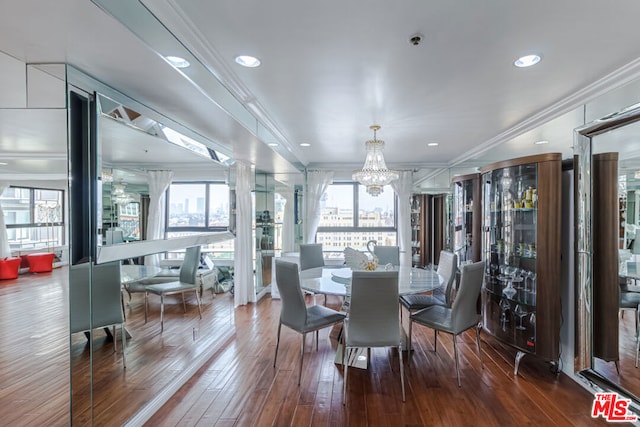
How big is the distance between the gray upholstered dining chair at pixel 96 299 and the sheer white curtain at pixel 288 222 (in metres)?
3.88

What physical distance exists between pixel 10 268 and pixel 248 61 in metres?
1.82

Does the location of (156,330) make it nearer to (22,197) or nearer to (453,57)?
(22,197)

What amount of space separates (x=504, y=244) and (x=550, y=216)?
2.15 ft

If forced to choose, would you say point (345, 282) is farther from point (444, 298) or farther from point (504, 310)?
point (504, 310)

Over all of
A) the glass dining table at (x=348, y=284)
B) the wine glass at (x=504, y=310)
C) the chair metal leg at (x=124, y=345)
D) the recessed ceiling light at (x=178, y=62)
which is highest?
the recessed ceiling light at (x=178, y=62)

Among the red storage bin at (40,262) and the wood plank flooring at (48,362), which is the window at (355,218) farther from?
the red storage bin at (40,262)

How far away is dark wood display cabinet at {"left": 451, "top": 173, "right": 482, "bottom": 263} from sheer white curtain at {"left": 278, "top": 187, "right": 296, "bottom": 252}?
9.26 feet

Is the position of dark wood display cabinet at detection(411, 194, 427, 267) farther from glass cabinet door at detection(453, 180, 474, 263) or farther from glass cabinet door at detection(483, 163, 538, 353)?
glass cabinet door at detection(483, 163, 538, 353)

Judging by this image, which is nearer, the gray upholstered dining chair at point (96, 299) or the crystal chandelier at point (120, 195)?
the gray upholstered dining chair at point (96, 299)

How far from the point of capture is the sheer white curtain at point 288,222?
5809 mm

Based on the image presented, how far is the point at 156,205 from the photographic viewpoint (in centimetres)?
240

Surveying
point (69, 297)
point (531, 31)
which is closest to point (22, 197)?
point (69, 297)

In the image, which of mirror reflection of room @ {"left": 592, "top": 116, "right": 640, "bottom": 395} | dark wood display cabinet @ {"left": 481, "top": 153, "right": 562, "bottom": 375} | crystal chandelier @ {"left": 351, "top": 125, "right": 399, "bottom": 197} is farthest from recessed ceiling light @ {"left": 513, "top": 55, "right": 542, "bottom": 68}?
crystal chandelier @ {"left": 351, "top": 125, "right": 399, "bottom": 197}

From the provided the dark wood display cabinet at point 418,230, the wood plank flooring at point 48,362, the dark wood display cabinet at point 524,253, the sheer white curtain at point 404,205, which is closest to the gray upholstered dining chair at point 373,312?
the dark wood display cabinet at point 524,253
